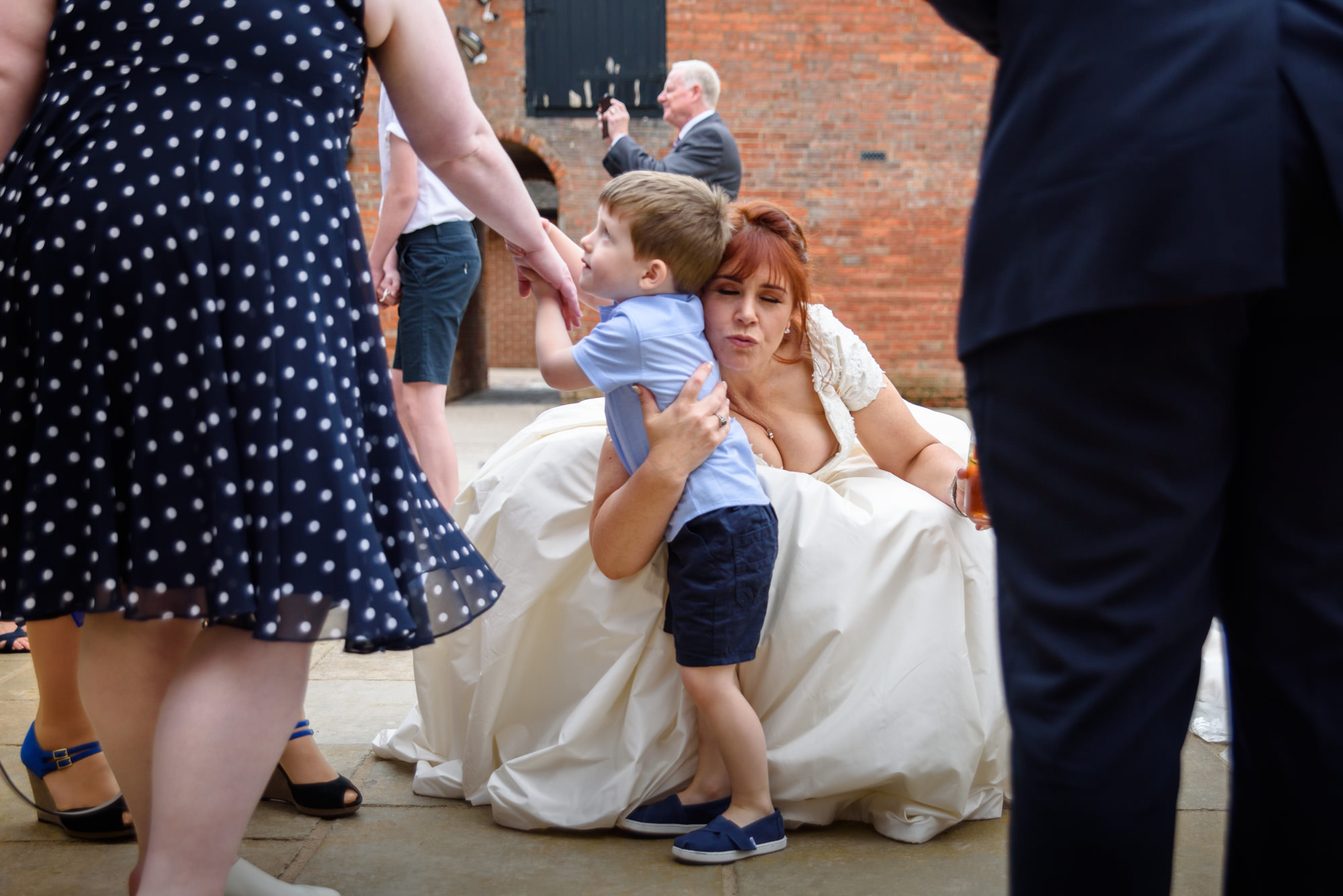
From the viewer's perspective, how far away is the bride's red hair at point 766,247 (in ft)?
6.42

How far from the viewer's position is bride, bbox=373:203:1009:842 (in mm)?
1844

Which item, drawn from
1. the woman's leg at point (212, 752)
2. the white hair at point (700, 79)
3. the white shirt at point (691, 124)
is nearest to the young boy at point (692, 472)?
the woman's leg at point (212, 752)

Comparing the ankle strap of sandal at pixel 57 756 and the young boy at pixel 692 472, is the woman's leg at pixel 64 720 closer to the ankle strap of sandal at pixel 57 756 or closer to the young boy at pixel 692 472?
A: the ankle strap of sandal at pixel 57 756

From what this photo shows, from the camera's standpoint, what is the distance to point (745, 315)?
1.96 meters

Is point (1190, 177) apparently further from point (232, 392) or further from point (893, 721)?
point (893, 721)

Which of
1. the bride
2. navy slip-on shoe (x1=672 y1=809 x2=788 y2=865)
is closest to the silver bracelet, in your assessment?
the bride

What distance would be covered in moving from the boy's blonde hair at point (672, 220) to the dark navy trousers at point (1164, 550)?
3.44 ft

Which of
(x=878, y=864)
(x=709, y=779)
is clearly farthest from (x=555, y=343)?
(x=878, y=864)

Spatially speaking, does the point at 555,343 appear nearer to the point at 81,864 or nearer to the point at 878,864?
the point at 878,864

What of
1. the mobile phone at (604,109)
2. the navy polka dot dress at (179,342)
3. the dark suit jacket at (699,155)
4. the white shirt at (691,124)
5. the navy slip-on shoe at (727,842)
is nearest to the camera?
the navy polka dot dress at (179,342)

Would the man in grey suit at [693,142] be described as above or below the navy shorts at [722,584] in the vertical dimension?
above

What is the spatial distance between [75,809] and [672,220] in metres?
1.39

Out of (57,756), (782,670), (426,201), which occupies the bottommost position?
(57,756)

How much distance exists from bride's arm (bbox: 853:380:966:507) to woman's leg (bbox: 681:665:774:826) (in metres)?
0.58
